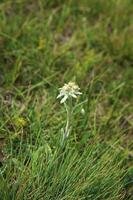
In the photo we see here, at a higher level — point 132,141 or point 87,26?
point 87,26

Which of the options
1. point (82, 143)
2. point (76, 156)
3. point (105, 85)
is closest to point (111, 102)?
point (105, 85)

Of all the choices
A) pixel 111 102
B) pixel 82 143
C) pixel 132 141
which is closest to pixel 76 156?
pixel 82 143

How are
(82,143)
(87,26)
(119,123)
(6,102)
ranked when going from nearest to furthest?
(82,143) < (6,102) < (119,123) < (87,26)

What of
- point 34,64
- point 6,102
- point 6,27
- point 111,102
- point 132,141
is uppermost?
point 6,27

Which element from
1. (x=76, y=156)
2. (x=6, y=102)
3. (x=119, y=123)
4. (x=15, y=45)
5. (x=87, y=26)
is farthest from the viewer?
(x=87, y=26)

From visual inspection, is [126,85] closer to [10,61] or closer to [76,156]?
[10,61]

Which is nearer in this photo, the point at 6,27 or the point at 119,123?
the point at 119,123
